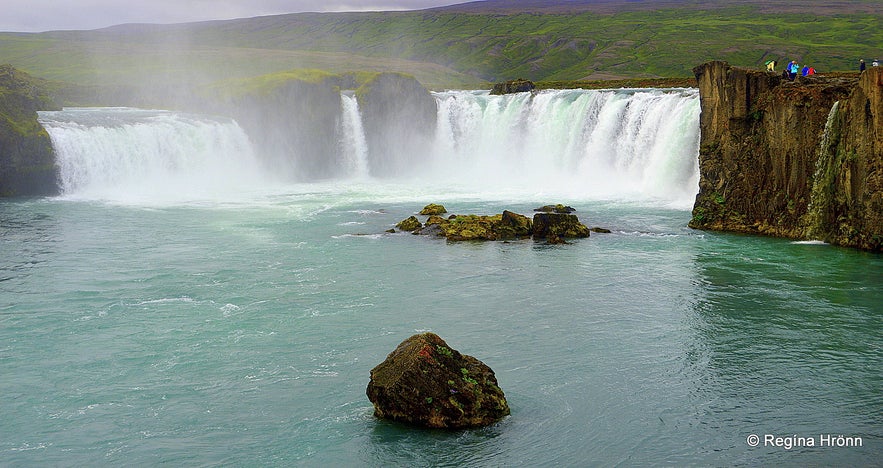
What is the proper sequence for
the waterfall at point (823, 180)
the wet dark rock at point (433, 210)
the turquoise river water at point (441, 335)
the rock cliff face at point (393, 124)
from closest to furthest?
the turquoise river water at point (441, 335), the waterfall at point (823, 180), the wet dark rock at point (433, 210), the rock cliff face at point (393, 124)

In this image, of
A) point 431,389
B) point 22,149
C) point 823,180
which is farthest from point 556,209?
point 22,149

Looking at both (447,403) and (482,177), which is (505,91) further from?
(447,403)

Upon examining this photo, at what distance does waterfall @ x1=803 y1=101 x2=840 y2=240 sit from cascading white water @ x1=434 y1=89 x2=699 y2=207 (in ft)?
35.4

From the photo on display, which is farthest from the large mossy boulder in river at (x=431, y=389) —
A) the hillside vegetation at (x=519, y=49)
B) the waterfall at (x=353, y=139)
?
the hillside vegetation at (x=519, y=49)

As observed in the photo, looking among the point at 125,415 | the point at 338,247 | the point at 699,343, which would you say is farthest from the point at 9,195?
the point at 699,343

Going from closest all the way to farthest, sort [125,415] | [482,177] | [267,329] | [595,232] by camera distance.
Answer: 1. [125,415]
2. [267,329]
3. [595,232]
4. [482,177]

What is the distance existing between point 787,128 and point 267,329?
68.3 feet

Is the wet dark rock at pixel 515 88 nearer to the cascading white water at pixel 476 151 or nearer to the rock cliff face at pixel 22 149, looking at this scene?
the cascading white water at pixel 476 151

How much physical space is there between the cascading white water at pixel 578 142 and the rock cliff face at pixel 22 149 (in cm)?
2654

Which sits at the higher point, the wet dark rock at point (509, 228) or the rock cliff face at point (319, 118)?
the rock cliff face at point (319, 118)

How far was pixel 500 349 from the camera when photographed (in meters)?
19.4

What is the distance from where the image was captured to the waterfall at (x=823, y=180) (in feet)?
97.6

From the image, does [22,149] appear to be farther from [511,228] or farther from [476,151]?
[511,228]

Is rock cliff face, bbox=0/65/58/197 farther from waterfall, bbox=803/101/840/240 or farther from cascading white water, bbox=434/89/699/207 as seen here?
waterfall, bbox=803/101/840/240
